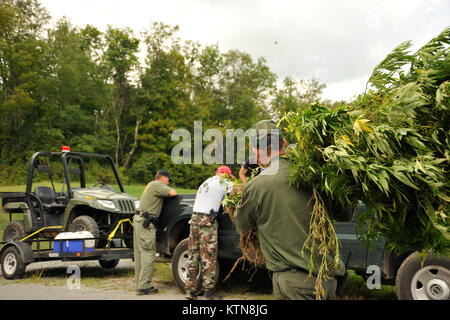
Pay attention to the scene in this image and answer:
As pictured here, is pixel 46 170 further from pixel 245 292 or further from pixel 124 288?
pixel 245 292

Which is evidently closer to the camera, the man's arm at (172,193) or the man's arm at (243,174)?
the man's arm at (243,174)

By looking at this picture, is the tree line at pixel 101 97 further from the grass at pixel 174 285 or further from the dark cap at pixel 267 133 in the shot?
the dark cap at pixel 267 133

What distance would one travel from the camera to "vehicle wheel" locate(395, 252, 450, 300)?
5484 mm

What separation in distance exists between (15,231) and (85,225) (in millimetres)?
2549

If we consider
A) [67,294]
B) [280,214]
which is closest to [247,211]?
[280,214]

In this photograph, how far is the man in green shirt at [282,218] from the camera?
3004 millimetres

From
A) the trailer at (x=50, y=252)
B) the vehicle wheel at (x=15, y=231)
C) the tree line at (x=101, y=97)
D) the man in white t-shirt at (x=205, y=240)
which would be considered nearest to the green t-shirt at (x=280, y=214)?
the man in white t-shirt at (x=205, y=240)

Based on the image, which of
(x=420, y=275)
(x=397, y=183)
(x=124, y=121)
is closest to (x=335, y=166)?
(x=397, y=183)

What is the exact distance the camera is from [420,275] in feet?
18.5

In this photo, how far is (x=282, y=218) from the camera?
3096 millimetres

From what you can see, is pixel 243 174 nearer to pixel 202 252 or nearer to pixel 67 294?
pixel 202 252

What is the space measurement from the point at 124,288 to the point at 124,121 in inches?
1432

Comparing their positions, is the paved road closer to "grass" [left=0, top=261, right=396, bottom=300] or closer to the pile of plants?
"grass" [left=0, top=261, right=396, bottom=300]

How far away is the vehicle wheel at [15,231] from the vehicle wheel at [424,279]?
8163 millimetres
